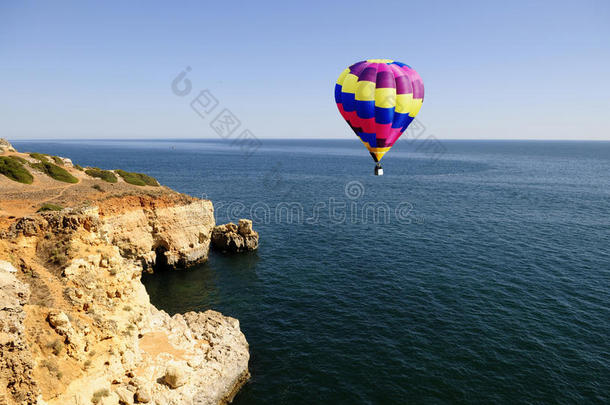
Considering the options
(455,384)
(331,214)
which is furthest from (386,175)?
(455,384)

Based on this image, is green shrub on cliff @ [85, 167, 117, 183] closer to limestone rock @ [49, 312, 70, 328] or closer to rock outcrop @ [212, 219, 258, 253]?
rock outcrop @ [212, 219, 258, 253]

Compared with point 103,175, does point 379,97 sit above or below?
above

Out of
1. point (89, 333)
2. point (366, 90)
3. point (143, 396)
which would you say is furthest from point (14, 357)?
point (366, 90)

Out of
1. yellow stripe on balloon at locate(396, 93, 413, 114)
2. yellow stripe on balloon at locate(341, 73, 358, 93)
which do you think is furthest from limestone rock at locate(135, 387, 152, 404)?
yellow stripe on balloon at locate(396, 93, 413, 114)

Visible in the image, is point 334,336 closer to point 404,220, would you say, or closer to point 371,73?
point 371,73

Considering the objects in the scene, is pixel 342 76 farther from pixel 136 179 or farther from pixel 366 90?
pixel 136 179
